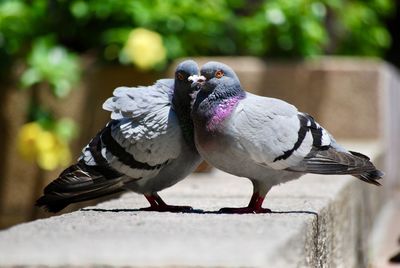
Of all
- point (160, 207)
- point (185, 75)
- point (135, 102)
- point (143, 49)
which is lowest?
point (160, 207)

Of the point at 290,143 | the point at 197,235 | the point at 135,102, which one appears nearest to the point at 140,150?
the point at 135,102

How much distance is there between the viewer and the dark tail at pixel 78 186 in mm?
3664

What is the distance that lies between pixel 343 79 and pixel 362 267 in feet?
9.47

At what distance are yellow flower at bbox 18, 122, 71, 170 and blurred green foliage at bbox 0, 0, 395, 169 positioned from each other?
1.11 feet

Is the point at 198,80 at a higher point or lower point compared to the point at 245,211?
higher

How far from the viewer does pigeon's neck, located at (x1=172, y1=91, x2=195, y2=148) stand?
141 inches

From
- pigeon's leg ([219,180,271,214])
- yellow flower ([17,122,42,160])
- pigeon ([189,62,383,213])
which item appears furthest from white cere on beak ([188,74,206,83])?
yellow flower ([17,122,42,160])

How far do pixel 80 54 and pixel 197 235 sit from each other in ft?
17.3

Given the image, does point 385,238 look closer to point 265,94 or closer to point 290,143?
point 265,94

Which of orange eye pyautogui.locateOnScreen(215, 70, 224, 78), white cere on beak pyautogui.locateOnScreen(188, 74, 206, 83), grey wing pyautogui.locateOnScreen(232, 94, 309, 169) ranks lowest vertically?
grey wing pyautogui.locateOnScreen(232, 94, 309, 169)

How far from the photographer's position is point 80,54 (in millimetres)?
7742

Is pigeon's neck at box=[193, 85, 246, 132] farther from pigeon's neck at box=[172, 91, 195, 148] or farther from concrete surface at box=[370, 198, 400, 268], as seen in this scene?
concrete surface at box=[370, 198, 400, 268]

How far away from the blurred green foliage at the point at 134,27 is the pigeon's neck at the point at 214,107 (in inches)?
148

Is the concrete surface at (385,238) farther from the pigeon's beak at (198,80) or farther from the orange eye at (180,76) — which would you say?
the pigeon's beak at (198,80)
